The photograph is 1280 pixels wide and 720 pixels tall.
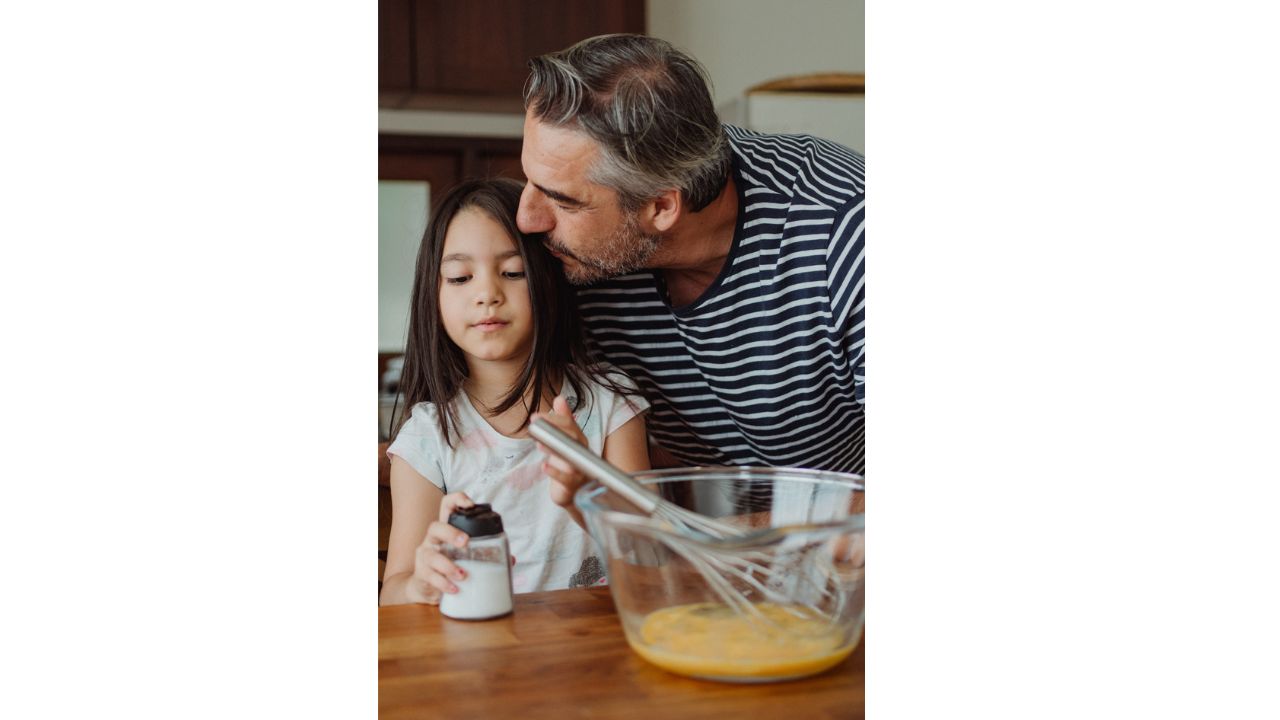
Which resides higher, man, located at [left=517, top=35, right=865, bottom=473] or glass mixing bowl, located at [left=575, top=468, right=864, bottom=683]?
man, located at [left=517, top=35, right=865, bottom=473]

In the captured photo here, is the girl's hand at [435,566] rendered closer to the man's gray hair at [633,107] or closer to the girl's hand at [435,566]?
the girl's hand at [435,566]

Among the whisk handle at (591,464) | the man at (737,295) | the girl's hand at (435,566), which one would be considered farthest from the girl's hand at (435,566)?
the man at (737,295)

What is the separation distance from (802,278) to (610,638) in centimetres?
34

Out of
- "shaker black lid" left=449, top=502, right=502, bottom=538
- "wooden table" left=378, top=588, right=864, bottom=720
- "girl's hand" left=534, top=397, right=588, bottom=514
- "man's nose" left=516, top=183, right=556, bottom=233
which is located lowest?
"wooden table" left=378, top=588, right=864, bottom=720

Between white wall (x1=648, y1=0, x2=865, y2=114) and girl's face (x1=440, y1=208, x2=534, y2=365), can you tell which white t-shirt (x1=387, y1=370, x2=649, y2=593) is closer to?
girl's face (x1=440, y1=208, x2=534, y2=365)

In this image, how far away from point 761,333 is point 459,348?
0.22 m

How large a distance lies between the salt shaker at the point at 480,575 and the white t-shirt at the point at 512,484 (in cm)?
12

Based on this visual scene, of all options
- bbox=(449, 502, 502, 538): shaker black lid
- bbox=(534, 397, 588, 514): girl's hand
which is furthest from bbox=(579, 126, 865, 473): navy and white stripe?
bbox=(449, 502, 502, 538): shaker black lid

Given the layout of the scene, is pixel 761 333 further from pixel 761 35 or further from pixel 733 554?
pixel 733 554

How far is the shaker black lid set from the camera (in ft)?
1.88

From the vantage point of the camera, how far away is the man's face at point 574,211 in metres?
0.68
